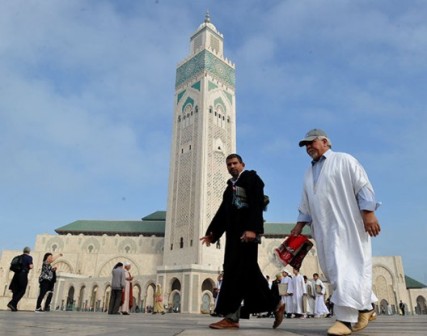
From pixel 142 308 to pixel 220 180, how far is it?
12329 mm

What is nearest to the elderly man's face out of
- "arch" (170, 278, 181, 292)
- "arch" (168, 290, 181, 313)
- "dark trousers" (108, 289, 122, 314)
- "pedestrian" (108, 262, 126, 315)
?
"pedestrian" (108, 262, 126, 315)

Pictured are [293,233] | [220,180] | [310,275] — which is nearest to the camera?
[293,233]

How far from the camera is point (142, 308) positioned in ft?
95.8

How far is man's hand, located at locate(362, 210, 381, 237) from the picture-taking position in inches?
102

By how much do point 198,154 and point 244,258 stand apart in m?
28.8

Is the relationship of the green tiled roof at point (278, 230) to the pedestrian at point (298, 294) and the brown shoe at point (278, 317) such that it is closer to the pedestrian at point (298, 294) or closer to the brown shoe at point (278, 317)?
the pedestrian at point (298, 294)

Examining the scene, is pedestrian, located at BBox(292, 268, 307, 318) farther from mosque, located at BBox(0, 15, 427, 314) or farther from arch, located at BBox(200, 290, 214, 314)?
arch, located at BBox(200, 290, 214, 314)

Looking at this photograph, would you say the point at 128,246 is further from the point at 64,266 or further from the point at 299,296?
the point at 299,296

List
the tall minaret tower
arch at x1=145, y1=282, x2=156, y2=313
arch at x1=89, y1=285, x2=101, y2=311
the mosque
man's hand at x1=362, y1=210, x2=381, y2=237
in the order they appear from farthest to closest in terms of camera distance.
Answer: arch at x1=89, y1=285, x2=101, y2=311
arch at x1=145, y1=282, x2=156, y2=313
the tall minaret tower
the mosque
man's hand at x1=362, y1=210, x2=381, y2=237

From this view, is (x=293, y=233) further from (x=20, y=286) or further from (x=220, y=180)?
(x=220, y=180)

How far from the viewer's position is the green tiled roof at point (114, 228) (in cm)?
4250

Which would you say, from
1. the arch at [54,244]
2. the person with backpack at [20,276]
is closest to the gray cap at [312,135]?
the person with backpack at [20,276]

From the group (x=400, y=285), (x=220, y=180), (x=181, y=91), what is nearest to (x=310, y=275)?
(x=400, y=285)

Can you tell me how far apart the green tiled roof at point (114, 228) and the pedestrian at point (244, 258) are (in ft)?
127
